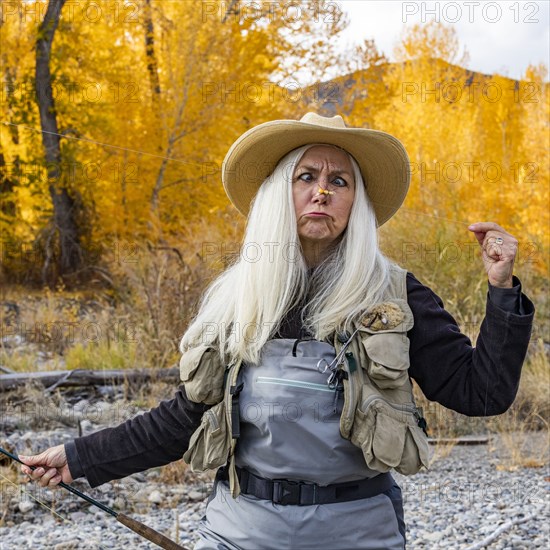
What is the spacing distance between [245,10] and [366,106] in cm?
398

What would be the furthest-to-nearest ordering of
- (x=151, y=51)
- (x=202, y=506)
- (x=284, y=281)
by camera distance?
(x=151, y=51) → (x=202, y=506) → (x=284, y=281)

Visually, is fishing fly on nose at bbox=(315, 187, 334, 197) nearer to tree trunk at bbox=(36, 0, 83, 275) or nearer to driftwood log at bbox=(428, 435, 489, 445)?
driftwood log at bbox=(428, 435, 489, 445)

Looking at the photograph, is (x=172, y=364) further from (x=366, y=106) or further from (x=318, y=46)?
(x=366, y=106)

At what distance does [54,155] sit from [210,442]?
1481 centimetres

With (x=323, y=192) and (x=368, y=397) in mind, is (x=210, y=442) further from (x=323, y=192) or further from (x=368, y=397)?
(x=323, y=192)

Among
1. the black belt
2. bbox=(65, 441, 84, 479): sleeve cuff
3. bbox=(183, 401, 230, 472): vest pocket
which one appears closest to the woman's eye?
bbox=(183, 401, 230, 472): vest pocket

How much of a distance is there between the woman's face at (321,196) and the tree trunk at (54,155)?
42.3 ft

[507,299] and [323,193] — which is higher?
[323,193]

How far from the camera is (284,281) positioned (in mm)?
2348

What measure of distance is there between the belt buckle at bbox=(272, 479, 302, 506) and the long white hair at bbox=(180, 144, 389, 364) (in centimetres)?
33

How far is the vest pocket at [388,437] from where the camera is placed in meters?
2.01

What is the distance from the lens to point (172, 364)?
7594mm

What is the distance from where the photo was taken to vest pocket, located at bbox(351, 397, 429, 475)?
6.61ft

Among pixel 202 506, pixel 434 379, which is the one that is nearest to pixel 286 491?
pixel 434 379
